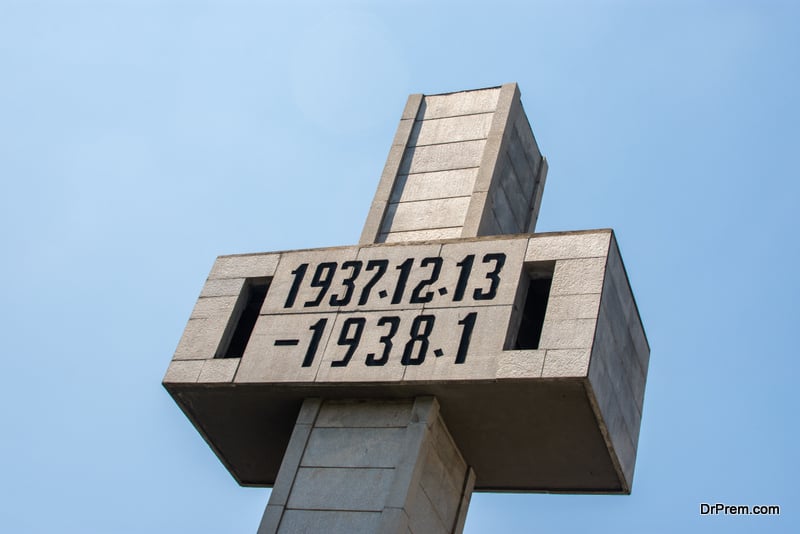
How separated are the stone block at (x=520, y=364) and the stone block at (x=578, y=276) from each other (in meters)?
1.35

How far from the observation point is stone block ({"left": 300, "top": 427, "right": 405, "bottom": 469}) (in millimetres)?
20031

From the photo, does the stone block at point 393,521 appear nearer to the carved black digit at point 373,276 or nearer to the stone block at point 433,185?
the carved black digit at point 373,276

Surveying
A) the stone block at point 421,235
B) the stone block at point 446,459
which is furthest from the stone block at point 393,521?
the stone block at point 421,235

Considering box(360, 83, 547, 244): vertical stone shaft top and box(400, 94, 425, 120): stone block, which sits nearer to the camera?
box(360, 83, 547, 244): vertical stone shaft top

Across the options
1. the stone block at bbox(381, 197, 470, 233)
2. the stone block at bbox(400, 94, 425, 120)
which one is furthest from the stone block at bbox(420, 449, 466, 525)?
the stone block at bbox(400, 94, 425, 120)

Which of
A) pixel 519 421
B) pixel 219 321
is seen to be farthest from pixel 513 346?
pixel 219 321

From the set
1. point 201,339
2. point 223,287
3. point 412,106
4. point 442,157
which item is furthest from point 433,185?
point 201,339

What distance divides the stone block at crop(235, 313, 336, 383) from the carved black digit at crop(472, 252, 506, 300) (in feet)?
8.60

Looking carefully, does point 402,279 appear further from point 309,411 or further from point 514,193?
point 514,193

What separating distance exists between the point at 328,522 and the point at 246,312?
18.0 ft

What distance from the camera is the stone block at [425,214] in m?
23.8

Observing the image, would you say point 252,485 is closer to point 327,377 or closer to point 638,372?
point 327,377

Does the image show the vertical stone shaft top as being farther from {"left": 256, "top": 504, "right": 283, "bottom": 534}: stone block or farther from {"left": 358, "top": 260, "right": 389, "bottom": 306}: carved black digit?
{"left": 256, "top": 504, "right": 283, "bottom": 534}: stone block

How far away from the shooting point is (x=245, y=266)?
2377 centimetres
